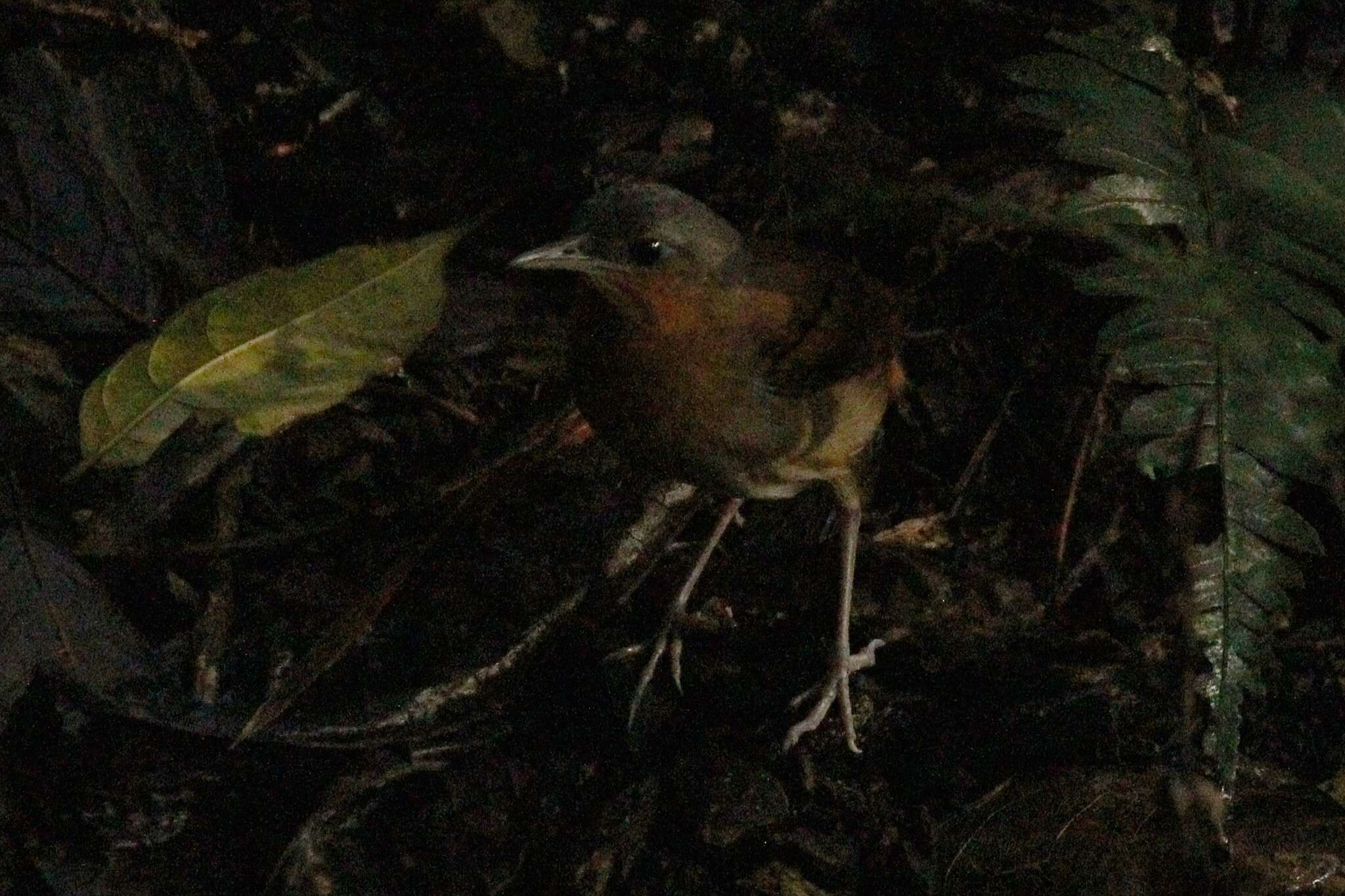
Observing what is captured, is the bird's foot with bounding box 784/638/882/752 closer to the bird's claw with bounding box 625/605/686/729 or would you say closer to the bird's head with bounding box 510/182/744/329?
the bird's claw with bounding box 625/605/686/729

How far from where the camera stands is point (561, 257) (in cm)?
341

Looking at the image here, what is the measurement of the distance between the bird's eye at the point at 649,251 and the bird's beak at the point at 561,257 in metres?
0.10

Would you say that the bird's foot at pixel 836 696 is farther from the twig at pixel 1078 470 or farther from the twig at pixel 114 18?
the twig at pixel 114 18

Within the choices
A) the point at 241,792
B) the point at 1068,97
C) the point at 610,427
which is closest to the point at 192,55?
the point at 610,427

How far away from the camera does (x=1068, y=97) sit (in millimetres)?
3443

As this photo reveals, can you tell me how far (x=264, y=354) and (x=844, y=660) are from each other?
156 cm

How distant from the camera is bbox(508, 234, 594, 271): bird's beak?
338 cm

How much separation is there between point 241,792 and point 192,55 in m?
2.28

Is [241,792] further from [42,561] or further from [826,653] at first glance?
[826,653]

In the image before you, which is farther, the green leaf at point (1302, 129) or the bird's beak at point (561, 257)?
the bird's beak at point (561, 257)

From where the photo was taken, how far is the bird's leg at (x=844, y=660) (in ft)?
11.5

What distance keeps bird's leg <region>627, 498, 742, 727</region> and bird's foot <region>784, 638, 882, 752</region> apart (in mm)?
293

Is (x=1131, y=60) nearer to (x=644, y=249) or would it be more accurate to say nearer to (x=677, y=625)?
(x=644, y=249)

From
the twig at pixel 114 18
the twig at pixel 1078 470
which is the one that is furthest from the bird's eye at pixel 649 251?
the twig at pixel 114 18
